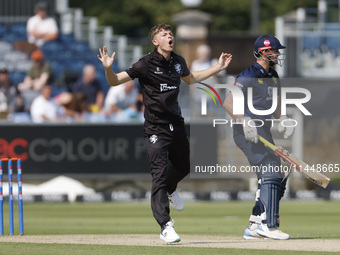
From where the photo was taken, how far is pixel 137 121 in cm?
1847

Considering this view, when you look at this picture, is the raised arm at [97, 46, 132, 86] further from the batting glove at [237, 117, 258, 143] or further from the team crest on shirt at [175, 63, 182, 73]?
the batting glove at [237, 117, 258, 143]

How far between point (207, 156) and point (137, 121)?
60.9 inches

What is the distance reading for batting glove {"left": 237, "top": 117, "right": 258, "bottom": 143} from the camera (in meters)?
9.25

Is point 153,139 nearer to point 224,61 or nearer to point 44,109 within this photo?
point 224,61

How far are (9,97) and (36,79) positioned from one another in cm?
82

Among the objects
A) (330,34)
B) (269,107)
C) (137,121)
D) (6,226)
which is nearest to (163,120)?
(269,107)

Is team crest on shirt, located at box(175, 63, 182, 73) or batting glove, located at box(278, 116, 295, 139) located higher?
team crest on shirt, located at box(175, 63, 182, 73)

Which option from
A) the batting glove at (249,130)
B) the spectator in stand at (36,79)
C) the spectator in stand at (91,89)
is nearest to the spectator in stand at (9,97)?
the spectator in stand at (36,79)

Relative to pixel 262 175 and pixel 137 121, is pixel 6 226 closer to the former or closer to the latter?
pixel 262 175

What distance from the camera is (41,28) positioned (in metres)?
20.8

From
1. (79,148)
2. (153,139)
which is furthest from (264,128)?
(79,148)

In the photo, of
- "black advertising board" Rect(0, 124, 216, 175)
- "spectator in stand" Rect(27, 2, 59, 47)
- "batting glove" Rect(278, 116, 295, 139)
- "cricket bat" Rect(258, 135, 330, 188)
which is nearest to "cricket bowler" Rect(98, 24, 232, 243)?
"cricket bat" Rect(258, 135, 330, 188)

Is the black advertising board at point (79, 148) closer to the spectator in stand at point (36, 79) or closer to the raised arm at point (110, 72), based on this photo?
the spectator in stand at point (36, 79)

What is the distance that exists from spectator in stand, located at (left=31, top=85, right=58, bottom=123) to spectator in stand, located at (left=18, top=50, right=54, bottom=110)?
0.32 meters
